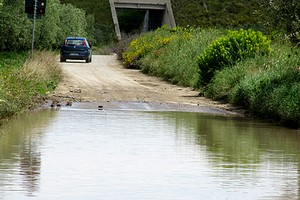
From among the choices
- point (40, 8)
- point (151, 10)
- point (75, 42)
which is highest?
point (151, 10)

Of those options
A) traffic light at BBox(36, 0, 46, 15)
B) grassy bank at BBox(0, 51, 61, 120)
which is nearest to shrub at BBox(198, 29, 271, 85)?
grassy bank at BBox(0, 51, 61, 120)

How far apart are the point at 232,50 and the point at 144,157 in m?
17.4

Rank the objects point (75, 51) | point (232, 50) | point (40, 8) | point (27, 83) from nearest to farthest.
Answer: point (27, 83)
point (232, 50)
point (40, 8)
point (75, 51)

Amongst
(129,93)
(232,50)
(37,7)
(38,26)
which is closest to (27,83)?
(129,93)

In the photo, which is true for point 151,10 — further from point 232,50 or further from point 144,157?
point 144,157

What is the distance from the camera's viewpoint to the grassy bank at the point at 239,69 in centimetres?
2456

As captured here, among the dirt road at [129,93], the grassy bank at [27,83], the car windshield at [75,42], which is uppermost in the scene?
the car windshield at [75,42]

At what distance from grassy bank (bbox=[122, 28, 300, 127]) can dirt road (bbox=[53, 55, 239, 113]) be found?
0.60 m

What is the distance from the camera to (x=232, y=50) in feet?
110

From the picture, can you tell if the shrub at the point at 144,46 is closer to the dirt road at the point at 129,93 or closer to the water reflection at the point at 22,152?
the dirt road at the point at 129,93

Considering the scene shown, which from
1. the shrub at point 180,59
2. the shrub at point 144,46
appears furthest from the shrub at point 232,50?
the shrub at point 144,46

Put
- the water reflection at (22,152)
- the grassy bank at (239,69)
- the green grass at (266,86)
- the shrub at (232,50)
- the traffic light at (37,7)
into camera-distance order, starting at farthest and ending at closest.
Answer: the traffic light at (37,7), the shrub at (232,50), the grassy bank at (239,69), the green grass at (266,86), the water reflection at (22,152)

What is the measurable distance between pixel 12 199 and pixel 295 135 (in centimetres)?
1035

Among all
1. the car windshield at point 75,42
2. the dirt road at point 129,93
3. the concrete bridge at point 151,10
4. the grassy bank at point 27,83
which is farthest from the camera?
the concrete bridge at point 151,10
